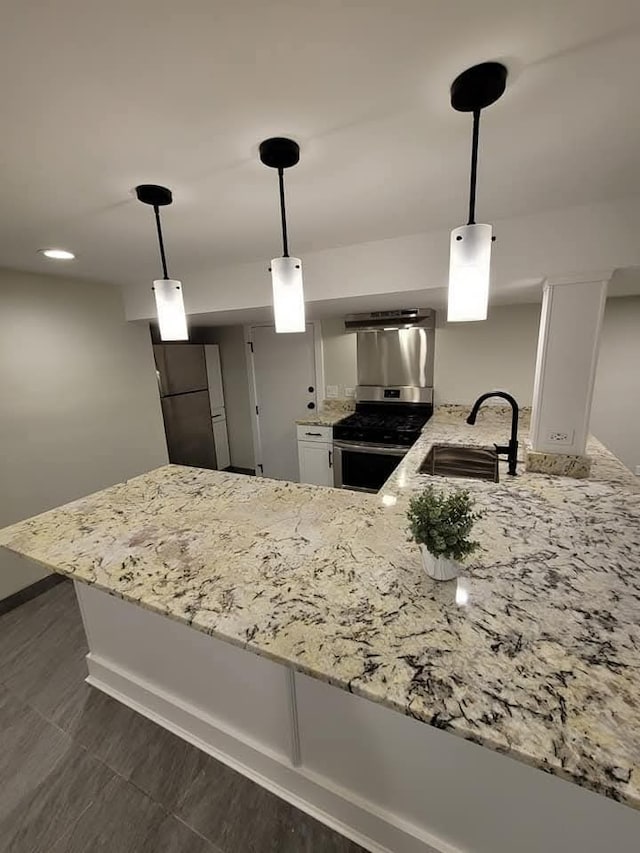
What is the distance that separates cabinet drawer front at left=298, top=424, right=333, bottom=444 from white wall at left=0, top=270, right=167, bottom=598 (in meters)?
1.44

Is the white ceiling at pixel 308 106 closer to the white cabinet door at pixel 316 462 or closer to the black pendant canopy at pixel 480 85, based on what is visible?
the black pendant canopy at pixel 480 85

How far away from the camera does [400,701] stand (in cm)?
67

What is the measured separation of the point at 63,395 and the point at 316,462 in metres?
2.12

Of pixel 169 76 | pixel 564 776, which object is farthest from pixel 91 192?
pixel 564 776

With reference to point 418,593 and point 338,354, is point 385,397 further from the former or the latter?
point 418,593

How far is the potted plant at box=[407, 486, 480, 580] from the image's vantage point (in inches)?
36.9

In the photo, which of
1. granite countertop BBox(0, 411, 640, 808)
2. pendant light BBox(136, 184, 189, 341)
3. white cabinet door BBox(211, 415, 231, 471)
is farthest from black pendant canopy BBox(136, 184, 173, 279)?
white cabinet door BBox(211, 415, 231, 471)

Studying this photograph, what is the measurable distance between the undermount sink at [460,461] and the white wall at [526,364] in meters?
1.02

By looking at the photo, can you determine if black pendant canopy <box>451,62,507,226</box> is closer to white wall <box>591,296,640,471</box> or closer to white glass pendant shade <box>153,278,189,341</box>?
white glass pendant shade <box>153,278,189,341</box>

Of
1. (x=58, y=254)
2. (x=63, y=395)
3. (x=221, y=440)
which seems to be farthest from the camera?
(x=221, y=440)

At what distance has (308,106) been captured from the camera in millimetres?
835

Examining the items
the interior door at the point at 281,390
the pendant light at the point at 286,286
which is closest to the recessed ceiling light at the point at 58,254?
the pendant light at the point at 286,286

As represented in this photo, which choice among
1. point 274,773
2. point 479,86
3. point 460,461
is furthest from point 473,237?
point 274,773

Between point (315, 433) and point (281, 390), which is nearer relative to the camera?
point (315, 433)
